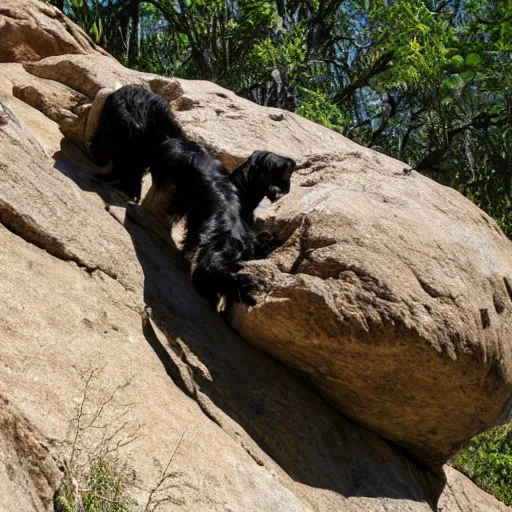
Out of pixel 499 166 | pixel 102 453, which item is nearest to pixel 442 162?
pixel 499 166

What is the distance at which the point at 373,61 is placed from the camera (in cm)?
1480

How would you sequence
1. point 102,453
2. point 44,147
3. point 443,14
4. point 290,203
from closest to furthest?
point 102,453 → point 290,203 → point 44,147 → point 443,14

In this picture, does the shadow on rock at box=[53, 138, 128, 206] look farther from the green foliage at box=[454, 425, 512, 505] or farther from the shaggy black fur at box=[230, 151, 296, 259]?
the green foliage at box=[454, 425, 512, 505]

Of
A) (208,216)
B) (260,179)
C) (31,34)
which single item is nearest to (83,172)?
(208,216)

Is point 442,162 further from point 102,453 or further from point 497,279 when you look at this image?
point 102,453

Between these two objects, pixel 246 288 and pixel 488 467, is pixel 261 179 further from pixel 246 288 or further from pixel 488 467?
pixel 488 467

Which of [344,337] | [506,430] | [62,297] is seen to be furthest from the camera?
[506,430]

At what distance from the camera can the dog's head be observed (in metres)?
6.96

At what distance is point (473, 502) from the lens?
281 inches

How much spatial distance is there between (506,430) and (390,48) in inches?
257

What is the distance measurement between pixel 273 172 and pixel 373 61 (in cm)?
840

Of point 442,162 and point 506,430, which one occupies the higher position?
point 442,162

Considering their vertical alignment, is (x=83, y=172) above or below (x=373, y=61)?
below

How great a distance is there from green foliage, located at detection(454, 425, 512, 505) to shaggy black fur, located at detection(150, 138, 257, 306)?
10.6 feet
